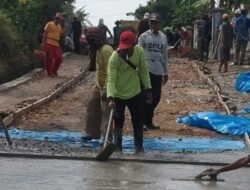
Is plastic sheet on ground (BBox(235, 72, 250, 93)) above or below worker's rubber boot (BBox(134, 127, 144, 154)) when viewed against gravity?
below

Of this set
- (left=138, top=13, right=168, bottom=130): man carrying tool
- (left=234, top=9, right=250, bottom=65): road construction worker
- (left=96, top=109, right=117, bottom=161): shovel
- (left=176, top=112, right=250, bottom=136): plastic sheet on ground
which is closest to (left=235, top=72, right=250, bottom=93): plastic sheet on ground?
(left=176, top=112, right=250, bottom=136): plastic sheet on ground

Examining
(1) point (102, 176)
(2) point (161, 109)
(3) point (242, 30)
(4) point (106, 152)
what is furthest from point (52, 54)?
(1) point (102, 176)

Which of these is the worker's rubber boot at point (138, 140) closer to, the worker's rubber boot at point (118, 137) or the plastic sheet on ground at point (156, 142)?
the worker's rubber boot at point (118, 137)

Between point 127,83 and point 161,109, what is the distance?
204 inches

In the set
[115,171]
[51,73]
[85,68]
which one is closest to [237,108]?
[115,171]

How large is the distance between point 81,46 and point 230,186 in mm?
25536

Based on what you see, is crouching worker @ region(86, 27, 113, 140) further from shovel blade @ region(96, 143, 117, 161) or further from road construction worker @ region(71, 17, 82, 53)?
road construction worker @ region(71, 17, 82, 53)

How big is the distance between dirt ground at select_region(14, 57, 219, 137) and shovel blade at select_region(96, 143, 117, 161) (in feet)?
8.70

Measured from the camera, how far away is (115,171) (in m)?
8.47

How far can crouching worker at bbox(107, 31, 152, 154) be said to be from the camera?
952 centimetres

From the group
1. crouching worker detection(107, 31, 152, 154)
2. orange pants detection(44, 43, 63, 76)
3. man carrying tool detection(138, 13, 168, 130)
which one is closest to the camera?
crouching worker detection(107, 31, 152, 154)

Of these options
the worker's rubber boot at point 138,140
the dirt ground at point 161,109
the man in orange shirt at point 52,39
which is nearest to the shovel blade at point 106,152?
the worker's rubber boot at point 138,140

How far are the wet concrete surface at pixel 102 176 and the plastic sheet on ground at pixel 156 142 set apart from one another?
1.33 metres

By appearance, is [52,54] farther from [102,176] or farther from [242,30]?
[102,176]
